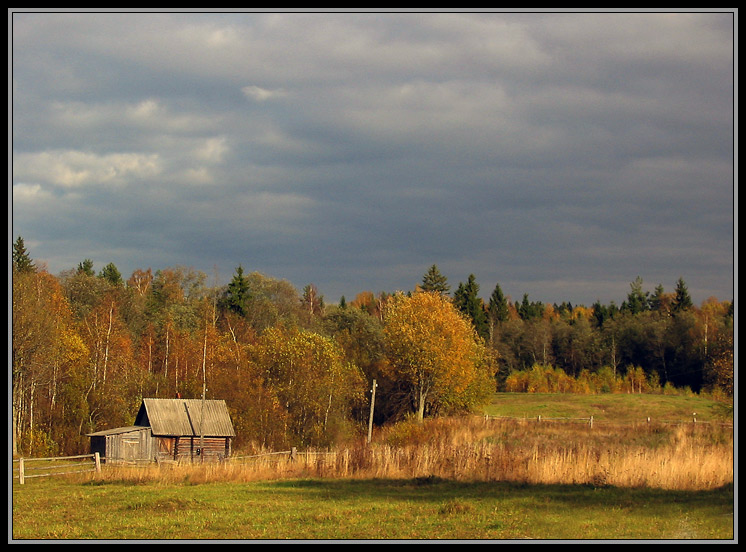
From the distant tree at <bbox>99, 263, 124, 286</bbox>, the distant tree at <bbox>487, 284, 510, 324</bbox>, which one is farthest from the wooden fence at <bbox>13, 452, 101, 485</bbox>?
the distant tree at <bbox>487, 284, 510, 324</bbox>

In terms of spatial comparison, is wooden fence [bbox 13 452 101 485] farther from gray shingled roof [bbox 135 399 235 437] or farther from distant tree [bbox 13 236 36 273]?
distant tree [bbox 13 236 36 273]

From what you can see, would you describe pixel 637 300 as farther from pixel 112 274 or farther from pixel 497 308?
pixel 112 274

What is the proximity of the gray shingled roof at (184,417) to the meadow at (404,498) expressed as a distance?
12001 millimetres

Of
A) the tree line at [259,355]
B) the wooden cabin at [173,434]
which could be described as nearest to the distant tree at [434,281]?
the tree line at [259,355]

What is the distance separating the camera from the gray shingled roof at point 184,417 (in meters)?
45.9

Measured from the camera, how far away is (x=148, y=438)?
4544 cm

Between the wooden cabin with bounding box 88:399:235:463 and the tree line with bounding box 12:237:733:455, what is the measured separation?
6.46 feet

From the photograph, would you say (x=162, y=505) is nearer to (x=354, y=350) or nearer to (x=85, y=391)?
(x=85, y=391)

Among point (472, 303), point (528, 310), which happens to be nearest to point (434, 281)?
point (472, 303)

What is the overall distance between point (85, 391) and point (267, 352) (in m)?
13.6

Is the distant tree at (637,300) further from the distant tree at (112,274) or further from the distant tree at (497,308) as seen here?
the distant tree at (112,274)

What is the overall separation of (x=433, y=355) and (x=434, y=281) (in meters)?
31.8

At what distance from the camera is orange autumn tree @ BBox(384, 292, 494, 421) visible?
208ft

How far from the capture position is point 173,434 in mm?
45531
